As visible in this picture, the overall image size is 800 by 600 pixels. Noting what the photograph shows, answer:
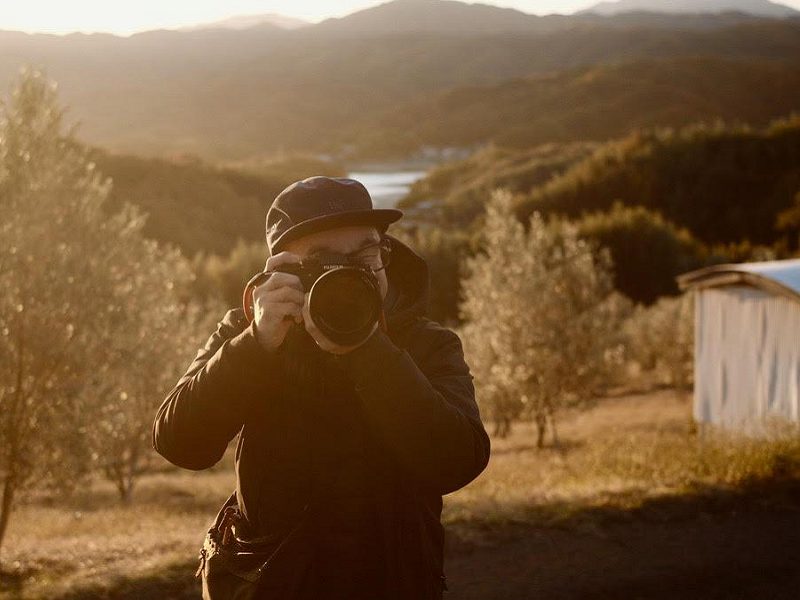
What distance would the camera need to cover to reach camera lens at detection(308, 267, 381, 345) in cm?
222

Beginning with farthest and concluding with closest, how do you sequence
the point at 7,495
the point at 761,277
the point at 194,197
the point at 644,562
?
the point at 194,197, the point at 761,277, the point at 7,495, the point at 644,562

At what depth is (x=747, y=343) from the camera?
64.0 ft

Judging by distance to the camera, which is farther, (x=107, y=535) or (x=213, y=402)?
(x=107, y=535)

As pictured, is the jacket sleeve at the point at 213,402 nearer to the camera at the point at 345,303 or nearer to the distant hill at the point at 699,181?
the camera at the point at 345,303

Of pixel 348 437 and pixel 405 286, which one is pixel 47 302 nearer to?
A: pixel 405 286

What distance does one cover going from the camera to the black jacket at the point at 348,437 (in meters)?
2.33

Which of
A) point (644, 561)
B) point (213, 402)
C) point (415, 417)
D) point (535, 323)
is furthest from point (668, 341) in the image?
point (213, 402)

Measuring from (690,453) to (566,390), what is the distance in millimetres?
13060

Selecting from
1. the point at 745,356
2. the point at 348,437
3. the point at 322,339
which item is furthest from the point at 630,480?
the point at 745,356

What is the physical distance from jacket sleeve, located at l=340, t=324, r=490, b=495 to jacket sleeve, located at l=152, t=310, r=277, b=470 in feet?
0.87

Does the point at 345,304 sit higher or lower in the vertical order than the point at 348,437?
higher

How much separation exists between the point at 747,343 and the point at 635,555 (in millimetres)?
13272

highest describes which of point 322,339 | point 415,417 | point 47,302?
point 322,339

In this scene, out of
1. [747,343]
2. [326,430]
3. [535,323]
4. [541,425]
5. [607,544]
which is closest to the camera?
[326,430]
